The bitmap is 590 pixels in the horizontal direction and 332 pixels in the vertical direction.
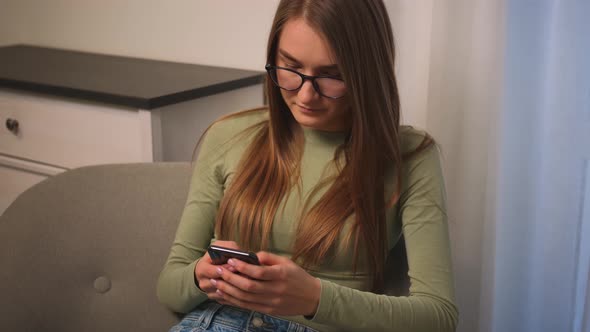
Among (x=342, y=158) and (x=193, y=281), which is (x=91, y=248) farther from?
(x=342, y=158)

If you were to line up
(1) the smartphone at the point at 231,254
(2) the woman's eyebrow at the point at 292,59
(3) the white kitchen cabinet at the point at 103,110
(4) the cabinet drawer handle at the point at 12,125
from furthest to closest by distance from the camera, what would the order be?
(4) the cabinet drawer handle at the point at 12,125
(3) the white kitchen cabinet at the point at 103,110
(2) the woman's eyebrow at the point at 292,59
(1) the smartphone at the point at 231,254

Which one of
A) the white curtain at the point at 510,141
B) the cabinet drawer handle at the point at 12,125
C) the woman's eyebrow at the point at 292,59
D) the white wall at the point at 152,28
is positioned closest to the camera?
the woman's eyebrow at the point at 292,59

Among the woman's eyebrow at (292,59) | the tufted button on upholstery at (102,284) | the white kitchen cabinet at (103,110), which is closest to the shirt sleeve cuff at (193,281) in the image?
the tufted button on upholstery at (102,284)

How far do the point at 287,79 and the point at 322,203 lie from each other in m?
0.20

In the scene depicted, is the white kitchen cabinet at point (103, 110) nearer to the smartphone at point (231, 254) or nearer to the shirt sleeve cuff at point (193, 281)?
the shirt sleeve cuff at point (193, 281)

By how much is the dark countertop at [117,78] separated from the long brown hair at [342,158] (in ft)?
1.50

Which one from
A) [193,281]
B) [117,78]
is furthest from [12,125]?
[193,281]

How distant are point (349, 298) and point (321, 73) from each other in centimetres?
33

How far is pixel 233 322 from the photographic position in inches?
42.7

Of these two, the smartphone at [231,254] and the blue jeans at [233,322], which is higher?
the smartphone at [231,254]

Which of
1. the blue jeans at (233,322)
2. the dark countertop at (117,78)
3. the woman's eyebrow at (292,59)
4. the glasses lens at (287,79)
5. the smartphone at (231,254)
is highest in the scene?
the woman's eyebrow at (292,59)

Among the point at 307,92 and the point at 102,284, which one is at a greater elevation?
the point at 307,92

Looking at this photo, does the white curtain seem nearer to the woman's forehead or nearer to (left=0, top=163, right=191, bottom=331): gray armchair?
the woman's forehead

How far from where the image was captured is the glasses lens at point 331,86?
103 cm
